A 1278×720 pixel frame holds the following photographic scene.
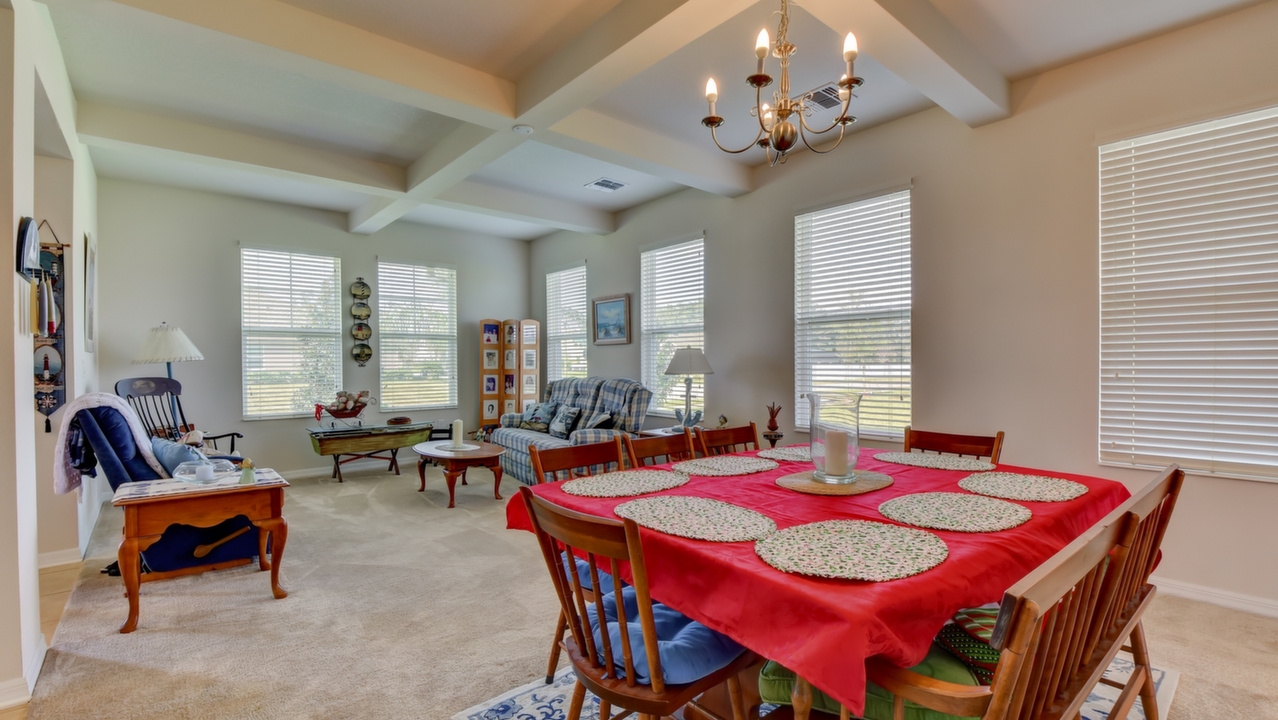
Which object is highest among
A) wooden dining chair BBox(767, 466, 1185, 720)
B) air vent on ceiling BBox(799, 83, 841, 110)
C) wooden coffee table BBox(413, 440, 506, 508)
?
air vent on ceiling BBox(799, 83, 841, 110)

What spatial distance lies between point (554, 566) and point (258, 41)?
8.61 ft

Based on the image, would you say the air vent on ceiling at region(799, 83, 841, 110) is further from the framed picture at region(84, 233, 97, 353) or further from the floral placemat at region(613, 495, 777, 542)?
the framed picture at region(84, 233, 97, 353)

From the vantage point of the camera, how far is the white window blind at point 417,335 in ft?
21.2

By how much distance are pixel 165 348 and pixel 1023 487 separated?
5.75 m

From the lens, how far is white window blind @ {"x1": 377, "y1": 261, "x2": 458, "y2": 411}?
6.47 metres

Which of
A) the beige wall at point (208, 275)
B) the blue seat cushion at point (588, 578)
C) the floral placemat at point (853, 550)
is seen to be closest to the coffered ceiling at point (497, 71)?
the beige wall at point (208, 275)

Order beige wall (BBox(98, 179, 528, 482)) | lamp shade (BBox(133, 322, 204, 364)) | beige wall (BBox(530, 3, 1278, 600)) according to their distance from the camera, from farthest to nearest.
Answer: beige wall (BBox(98, 179, 528, 482))
lamp shade (BBox(133, 322, 204, 364))
beige wall (BBox(530, 3, 1278, 600))

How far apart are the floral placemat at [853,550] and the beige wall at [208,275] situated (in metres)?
5.53

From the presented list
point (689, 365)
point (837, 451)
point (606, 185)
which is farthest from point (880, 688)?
point (606, 185)

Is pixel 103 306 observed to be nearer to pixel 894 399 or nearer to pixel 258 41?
pixel 258 41

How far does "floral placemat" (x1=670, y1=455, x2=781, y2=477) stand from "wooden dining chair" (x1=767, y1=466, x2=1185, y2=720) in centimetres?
85

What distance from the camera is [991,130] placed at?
3.34 metres

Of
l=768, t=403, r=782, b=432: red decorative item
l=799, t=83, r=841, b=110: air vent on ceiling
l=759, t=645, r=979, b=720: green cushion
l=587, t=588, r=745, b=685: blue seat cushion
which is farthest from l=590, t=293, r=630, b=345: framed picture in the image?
l=759, t=645, r=979, b=720: green cushion

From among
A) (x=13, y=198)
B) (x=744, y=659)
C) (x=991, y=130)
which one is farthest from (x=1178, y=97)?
(x=13, y=198)
